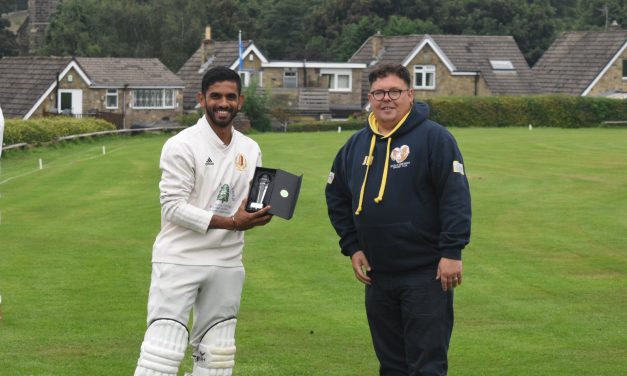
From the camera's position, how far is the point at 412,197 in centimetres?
934

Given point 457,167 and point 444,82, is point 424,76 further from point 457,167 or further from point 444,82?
point 457,167

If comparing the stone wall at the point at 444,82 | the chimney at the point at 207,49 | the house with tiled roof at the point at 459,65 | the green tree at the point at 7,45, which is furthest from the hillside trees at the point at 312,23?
the chimney at the point at 207,49

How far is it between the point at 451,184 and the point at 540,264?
1148cm

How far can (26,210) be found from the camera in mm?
28797

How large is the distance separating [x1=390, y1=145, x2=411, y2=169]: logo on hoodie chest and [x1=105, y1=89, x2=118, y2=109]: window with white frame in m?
71.2

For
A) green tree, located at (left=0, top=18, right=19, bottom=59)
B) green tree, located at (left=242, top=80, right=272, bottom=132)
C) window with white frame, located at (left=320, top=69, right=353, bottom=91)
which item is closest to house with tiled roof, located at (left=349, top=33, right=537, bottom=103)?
window with white frame, located at (left=320, top=69, right=353, bottom=91)

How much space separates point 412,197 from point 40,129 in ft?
134

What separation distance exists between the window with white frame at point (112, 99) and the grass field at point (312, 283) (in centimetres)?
Result: 4254

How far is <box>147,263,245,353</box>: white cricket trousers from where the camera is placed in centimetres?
957

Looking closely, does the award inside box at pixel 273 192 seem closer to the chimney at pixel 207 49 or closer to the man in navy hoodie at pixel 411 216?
the man in navy hoodie at pixel 411 216

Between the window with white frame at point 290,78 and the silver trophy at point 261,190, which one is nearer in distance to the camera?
the silver trophy at point 261,190

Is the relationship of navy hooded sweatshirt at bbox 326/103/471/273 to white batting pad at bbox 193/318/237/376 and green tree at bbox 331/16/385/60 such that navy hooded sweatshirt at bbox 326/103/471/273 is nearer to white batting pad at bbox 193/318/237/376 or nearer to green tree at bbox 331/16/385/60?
white batting pad at bbox 193/318/237/376

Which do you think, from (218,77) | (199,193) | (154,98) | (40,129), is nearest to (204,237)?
(199,193)

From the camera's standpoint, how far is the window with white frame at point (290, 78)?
91812 mm
